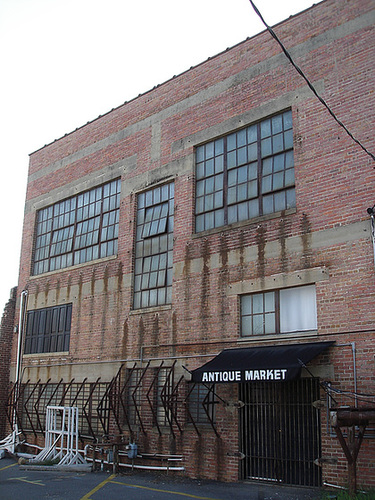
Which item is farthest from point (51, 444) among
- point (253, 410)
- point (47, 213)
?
point (47, 213)

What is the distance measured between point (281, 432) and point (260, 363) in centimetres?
186

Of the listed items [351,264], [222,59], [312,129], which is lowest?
[351,264]

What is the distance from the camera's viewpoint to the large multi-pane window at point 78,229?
19438mm

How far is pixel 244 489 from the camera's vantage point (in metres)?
12.5

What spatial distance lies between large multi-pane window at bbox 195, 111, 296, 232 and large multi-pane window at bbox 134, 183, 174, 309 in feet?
4.21

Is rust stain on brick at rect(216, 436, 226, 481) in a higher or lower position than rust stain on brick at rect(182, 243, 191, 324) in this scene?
lower

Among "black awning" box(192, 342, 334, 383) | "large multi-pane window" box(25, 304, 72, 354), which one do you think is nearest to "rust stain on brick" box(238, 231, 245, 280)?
"black awning" box(192, 342, 334, 383)

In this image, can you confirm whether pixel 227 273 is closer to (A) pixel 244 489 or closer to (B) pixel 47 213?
(A) pixel 244 489

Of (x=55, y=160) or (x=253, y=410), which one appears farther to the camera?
(x=55, y=160)

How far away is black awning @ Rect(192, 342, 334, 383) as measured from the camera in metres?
11.9

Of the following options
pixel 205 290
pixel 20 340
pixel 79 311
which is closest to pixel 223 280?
pixel 205 290

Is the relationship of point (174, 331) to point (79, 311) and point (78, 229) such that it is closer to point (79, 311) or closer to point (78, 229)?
point (79, 311)

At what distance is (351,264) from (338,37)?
6.25m

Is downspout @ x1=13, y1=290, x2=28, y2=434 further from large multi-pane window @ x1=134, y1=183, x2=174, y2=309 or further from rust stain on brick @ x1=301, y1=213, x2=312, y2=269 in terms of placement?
rust stain on brick @ x1=301, y1=213, x2=312, y2=269
